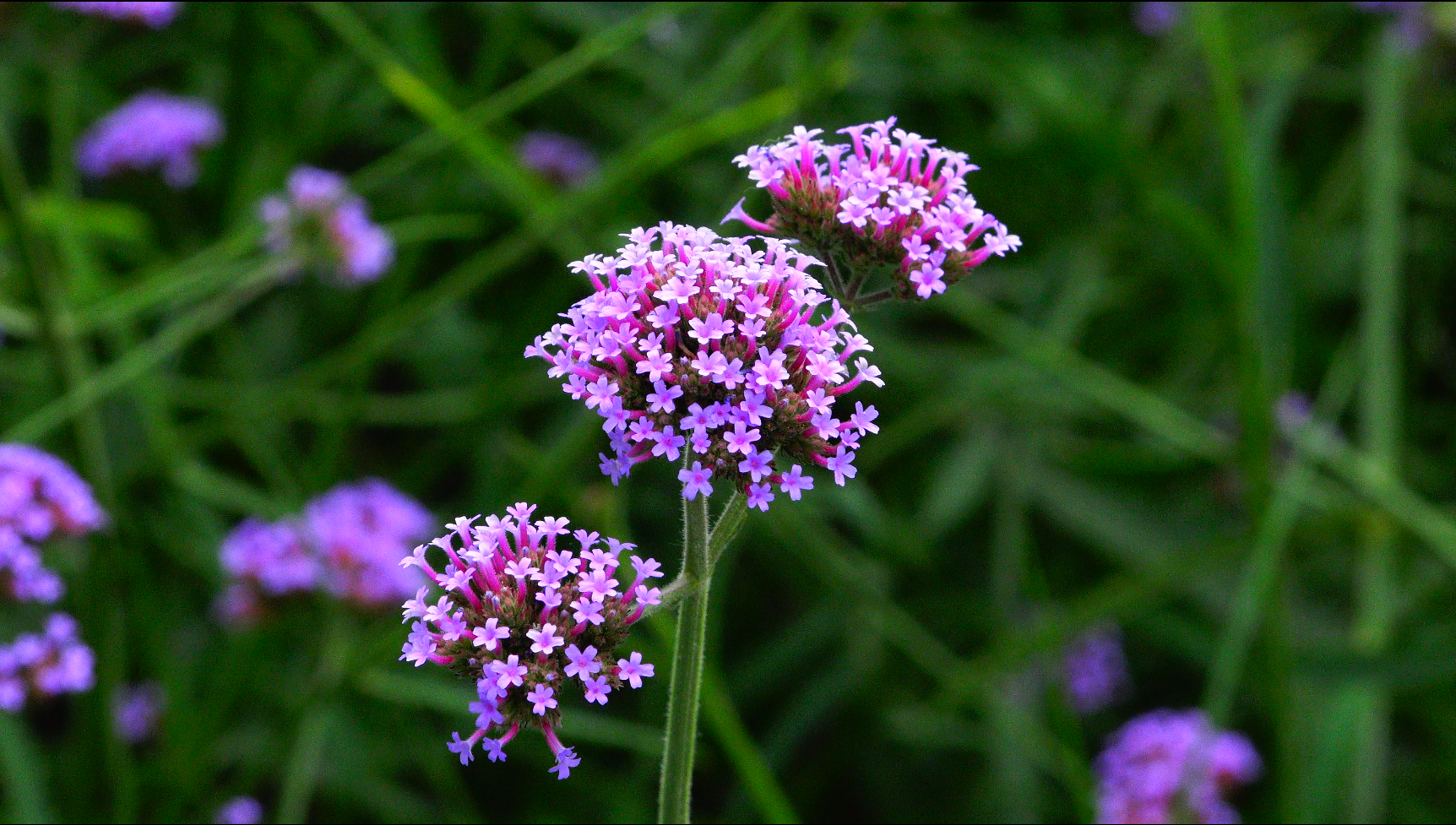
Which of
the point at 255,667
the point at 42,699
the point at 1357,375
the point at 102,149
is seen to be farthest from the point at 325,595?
the point at 1357,375

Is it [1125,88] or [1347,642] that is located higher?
[1125,88]

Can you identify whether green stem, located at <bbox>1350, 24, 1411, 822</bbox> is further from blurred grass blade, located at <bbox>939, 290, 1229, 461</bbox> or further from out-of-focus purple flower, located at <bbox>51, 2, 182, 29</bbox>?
out-of-focus purple flower, located at <bbox>51, 2, 182, 29</bbox>

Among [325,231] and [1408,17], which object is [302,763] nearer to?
[325,231]

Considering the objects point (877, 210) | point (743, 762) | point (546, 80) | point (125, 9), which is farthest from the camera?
point (125, 9)

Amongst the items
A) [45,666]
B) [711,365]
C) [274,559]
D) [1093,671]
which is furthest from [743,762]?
[1093,671]

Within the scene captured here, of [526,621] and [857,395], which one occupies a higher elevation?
[857,395]

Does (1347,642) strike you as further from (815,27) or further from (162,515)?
(162,515)
